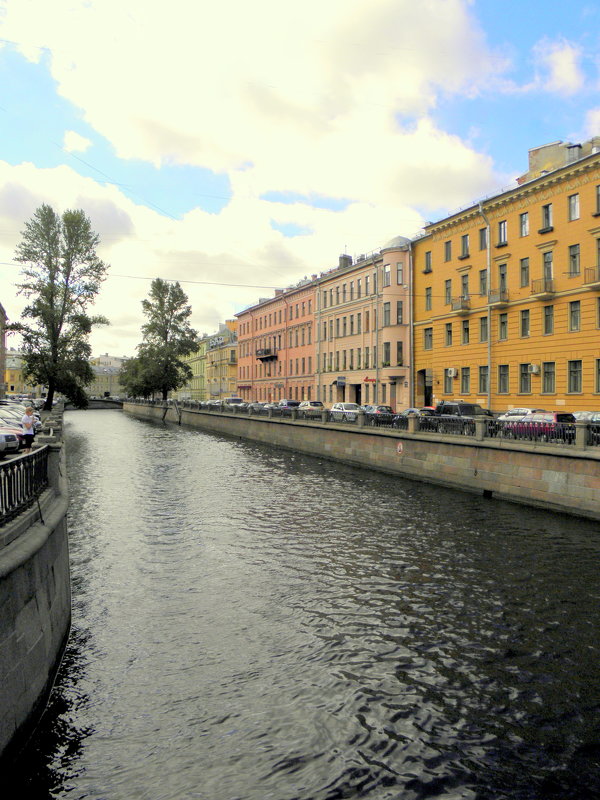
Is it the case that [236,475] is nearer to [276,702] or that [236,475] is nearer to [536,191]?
[276,702]

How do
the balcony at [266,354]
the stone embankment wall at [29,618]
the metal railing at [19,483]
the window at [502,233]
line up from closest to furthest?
the stone embankment wall at [29,618] < the metal railing at [19,483] < the window at [502,233] < the balcony at [266,354]

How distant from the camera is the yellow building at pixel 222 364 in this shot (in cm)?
10275

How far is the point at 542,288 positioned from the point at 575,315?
2.39 metres

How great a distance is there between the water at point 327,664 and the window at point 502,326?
22115 millimetres

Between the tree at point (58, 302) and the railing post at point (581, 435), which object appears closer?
the railing post at point (581, 435)

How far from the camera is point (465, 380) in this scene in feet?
133

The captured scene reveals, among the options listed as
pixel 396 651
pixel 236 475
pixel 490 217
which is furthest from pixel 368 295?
pixel 396 651

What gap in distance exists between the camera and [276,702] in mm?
7188

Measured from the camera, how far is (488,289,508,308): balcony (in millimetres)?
36356

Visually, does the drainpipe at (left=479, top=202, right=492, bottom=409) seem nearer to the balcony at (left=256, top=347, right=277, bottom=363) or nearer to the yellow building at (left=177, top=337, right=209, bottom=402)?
the balcony at (left=256, top=347, right=277, bottom=363)

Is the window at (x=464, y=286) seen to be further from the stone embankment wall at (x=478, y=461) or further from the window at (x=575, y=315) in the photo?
the stone embankment wall at (x=478, y=461)

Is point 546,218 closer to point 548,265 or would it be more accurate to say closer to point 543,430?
point 548,265

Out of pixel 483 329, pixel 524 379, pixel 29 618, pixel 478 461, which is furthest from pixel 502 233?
pixel 29 618

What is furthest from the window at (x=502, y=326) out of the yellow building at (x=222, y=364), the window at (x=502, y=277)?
the yellow building at (x=222, y=364)
